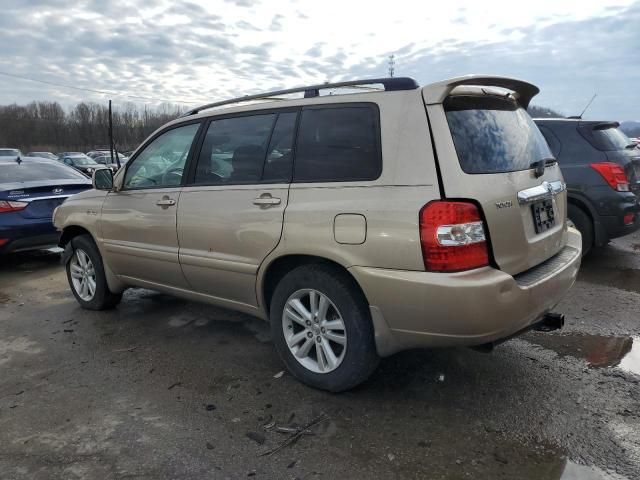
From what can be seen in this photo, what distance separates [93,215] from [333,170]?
279 cm

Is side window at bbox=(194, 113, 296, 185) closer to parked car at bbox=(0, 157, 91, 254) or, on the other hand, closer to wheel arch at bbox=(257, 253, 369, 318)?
wheel arch at bbox=(257, 253, 369, 318)

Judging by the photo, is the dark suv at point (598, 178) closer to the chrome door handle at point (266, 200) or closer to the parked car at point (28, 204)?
the chrome door handle at point (266, 200)

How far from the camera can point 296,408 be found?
3.01 meters

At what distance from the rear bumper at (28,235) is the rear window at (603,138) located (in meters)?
6.89

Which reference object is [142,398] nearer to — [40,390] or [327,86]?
[40,390]

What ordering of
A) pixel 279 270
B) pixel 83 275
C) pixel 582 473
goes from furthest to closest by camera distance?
pixel 83 275, pixel 279 270, pixel 582 473

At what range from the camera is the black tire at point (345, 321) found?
289 centimetres

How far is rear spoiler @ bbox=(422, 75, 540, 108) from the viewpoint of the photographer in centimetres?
275

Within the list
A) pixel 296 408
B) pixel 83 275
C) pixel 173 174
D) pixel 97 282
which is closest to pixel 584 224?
pixel 296 408

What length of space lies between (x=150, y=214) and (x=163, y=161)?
469 millimetres

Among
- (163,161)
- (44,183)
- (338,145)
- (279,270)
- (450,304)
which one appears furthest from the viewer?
(44,183)

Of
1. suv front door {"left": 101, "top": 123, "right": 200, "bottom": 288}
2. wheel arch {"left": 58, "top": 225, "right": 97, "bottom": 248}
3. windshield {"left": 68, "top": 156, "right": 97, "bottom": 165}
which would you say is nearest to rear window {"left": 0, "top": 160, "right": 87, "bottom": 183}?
wheel arch {"left": 58, "top": 225, "right": 97, "bottom": 248}

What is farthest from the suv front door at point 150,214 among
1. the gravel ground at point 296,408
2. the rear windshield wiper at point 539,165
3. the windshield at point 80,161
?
the windshield at point 80,161

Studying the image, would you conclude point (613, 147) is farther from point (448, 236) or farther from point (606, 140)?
point (448, 236)
